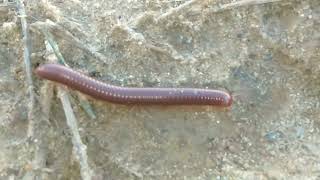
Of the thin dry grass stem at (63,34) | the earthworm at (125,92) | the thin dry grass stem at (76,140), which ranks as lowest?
the thin dry grass stem at (76,140)

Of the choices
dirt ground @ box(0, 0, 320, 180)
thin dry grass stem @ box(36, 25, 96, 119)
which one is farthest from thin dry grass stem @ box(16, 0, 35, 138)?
thin dry grass stem @ box(36, 25, 96, 119)

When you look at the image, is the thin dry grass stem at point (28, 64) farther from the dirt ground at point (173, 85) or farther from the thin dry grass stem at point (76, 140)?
the thin dry grass stem at point (76, 140)

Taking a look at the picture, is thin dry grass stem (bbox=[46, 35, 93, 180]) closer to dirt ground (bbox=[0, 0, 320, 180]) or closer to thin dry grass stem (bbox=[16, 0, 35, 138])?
dirt ground (bbox=[0, 0, 320, 180])

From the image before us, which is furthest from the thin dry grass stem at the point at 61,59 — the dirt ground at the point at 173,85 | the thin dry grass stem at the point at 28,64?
the thin dry grass stem at the point at 28,64

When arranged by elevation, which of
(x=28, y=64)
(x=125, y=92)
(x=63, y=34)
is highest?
(x=63, y=34)

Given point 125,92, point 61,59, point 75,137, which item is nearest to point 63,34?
point 61,59

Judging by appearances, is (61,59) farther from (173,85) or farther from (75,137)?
(173,85)
